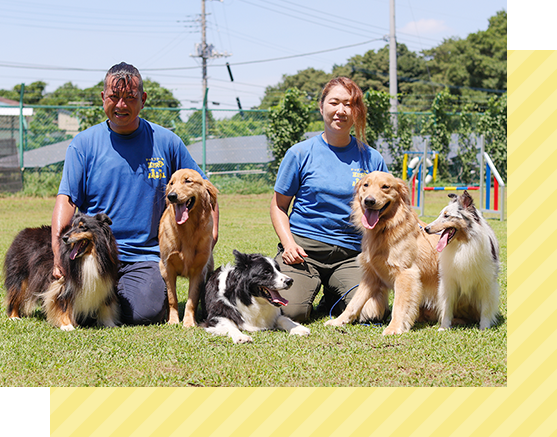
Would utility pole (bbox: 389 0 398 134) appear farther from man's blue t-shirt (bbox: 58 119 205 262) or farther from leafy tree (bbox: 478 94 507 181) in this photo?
man's blue t-shirt (bbox: 58 119 205 262)

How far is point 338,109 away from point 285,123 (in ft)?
41.0

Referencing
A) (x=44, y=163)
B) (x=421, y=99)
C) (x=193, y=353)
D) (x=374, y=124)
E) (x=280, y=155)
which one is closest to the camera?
(x=193, y=353)

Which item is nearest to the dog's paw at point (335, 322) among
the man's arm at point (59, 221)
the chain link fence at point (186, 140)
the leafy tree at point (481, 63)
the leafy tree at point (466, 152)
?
the man's arm at point (59, 221)

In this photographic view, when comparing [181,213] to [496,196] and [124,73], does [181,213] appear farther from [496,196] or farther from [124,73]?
[496,196]

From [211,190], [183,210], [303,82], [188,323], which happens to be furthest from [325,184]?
[303,82]

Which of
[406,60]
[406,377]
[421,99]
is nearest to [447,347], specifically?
[406,377]

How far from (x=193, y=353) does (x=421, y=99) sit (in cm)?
4564

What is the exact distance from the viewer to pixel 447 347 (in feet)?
11.1

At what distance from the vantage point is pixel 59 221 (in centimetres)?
389

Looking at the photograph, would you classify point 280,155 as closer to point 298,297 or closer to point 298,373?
point 298,297

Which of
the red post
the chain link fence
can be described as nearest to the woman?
the red post

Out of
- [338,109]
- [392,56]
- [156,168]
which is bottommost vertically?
[156,168]

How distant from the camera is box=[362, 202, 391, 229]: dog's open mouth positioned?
3761 millimetres

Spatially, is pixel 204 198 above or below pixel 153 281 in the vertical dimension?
above
